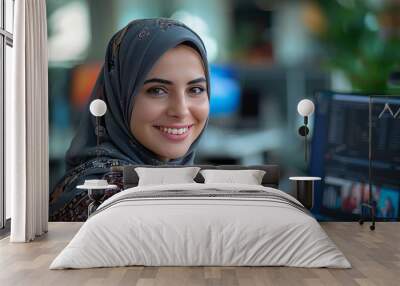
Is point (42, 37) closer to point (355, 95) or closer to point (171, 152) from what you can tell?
point (171, 152)

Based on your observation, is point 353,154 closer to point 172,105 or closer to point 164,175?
point 172,105

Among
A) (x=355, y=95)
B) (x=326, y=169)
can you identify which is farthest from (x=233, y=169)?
(x=355, y=95)

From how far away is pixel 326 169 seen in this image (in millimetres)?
7734

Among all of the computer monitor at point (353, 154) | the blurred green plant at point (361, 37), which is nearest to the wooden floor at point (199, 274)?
the computer monitor at point (353, 154)

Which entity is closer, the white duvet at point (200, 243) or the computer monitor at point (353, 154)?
the white duvet at point (200, 243)

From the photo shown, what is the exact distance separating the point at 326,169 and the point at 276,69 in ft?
4.42

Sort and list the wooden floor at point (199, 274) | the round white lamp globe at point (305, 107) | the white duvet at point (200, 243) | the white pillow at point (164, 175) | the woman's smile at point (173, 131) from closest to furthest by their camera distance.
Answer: the wooden floor at point (199, 274)
the white duvet at point (200, 243)
the white pillow at point (164, 175)
the round white lamp globe at point (305, 107)
the woman's smile at point (173, 131)

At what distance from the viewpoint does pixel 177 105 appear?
739cm

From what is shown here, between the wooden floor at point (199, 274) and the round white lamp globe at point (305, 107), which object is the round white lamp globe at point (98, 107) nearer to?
the wooden floor at point (199, 274)

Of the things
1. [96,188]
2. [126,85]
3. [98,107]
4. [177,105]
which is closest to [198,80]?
[177,105]

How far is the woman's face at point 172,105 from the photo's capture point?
24.2 feet

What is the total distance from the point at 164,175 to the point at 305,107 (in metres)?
1.81

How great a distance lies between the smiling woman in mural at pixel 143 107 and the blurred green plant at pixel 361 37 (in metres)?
1.49

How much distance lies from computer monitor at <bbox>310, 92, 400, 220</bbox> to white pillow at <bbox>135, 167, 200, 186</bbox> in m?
1.67
